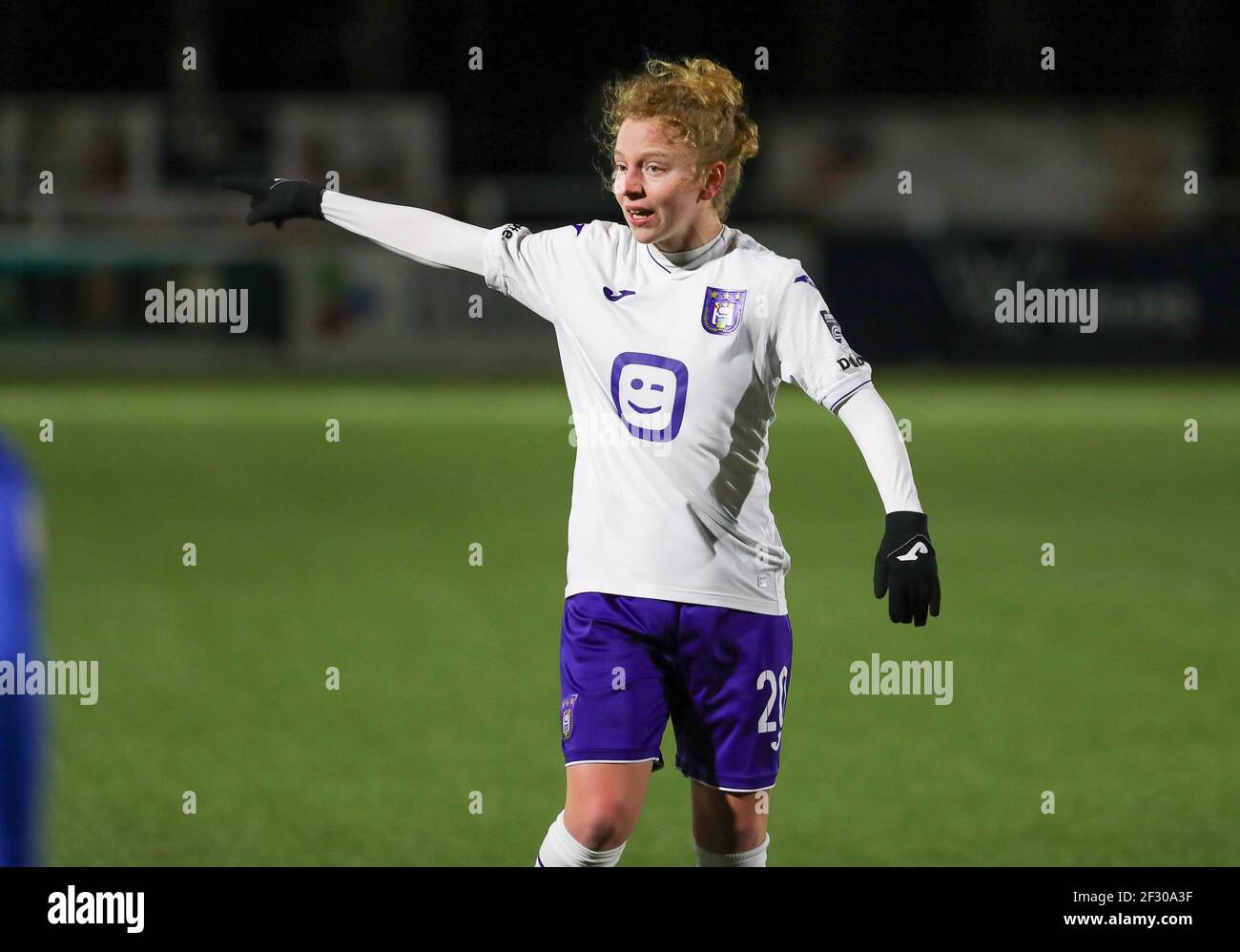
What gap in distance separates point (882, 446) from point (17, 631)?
2.58 metres

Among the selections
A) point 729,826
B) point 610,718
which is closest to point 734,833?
point 729,826

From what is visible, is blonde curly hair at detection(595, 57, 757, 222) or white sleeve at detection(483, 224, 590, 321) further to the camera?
white sleeve at detection(483, 224, 590, 321)

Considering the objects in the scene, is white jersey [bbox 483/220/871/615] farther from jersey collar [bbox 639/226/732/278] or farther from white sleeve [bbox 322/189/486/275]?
white sleeve [bbox 322/189/486/275]

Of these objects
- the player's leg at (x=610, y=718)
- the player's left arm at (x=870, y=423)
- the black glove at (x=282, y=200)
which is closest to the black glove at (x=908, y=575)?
the player's left arm at (x=870, y=423)

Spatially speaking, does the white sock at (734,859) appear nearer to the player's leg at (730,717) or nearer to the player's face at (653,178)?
the player's leg at (730,717)

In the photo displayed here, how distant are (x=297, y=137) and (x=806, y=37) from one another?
36.0ft

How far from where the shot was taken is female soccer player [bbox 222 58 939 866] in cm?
386

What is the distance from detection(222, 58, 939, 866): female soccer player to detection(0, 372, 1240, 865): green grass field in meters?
1.70

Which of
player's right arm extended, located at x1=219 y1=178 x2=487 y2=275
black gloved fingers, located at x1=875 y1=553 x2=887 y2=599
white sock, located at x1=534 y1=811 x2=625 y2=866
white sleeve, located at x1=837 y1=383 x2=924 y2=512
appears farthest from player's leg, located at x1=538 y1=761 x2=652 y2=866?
player's right arm extended, located at x1=219 y1=178 x2=487 y2=275

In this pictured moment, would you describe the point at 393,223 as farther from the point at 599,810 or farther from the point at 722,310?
the point at 599,810

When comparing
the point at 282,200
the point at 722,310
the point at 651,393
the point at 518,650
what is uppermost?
the point at 282,200

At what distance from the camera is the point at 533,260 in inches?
163

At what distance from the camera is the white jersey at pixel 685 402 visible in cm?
387

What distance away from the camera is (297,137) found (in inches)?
1109
